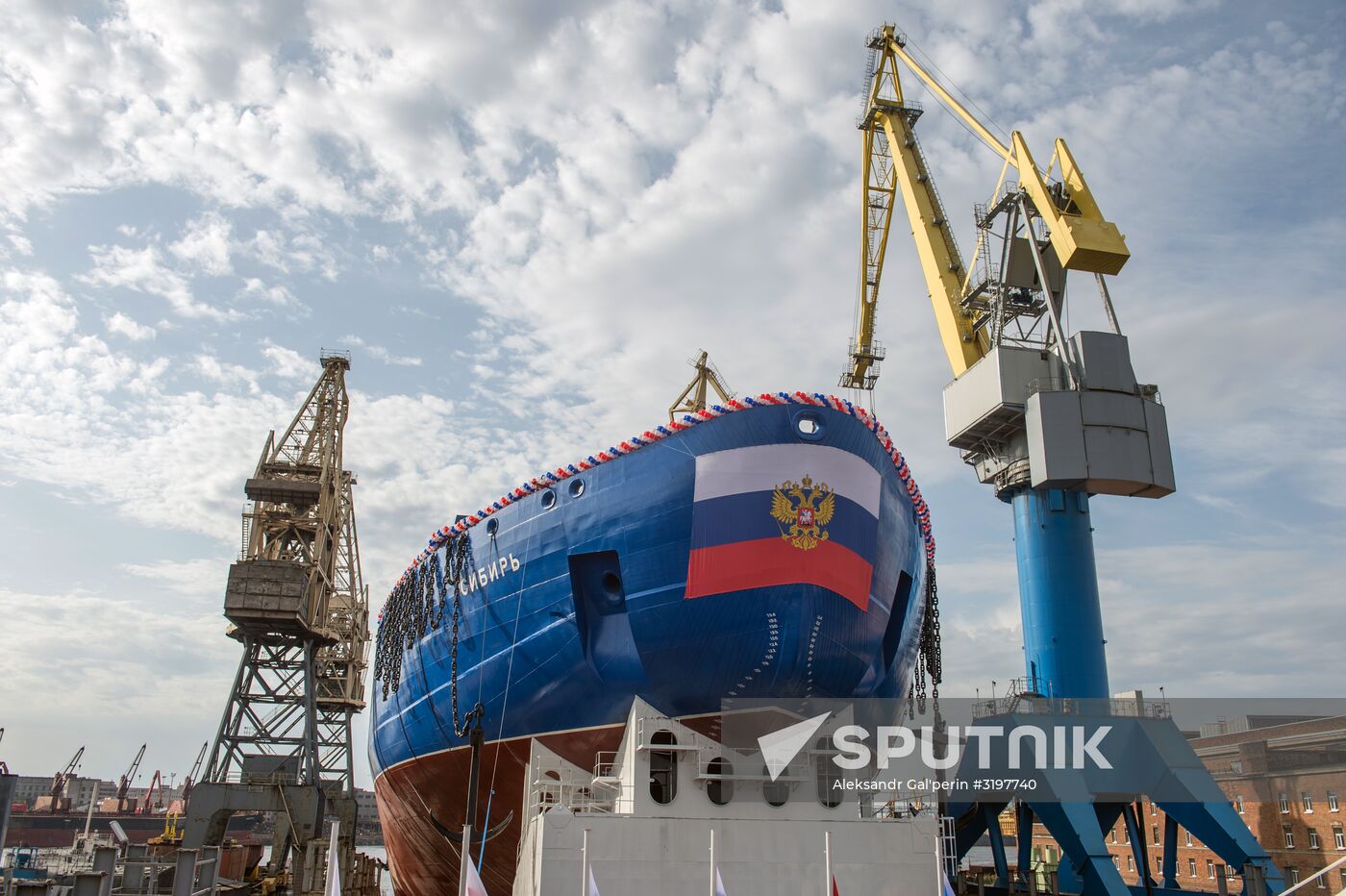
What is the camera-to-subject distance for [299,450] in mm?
38125

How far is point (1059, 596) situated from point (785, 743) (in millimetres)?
12560

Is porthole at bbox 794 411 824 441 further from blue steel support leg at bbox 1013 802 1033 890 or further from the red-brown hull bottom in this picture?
blue steel support leg at bbox 1013 802 1033 890

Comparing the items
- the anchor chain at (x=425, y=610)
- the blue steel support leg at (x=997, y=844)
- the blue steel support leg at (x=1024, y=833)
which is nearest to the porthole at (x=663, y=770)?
the anchor chain at (x=425, y=610)

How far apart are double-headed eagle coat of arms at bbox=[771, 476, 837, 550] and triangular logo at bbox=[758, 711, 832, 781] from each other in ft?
9.43

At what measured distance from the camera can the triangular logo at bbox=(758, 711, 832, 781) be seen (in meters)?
15.3

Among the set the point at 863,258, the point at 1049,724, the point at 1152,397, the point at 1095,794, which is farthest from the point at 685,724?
the point at 863,258

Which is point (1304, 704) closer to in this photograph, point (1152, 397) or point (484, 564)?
point (1152, 397)

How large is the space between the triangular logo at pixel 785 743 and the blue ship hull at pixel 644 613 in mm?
556

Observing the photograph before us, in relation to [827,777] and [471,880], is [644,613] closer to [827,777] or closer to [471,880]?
[827,777]

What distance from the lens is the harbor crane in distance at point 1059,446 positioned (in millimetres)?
21750

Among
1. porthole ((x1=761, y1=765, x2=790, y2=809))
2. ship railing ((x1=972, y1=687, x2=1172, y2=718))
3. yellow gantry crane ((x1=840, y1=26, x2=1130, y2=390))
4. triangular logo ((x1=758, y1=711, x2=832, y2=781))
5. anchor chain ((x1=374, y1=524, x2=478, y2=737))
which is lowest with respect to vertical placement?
porthole ((x1=761, y1=765, x2=790, y2=809))

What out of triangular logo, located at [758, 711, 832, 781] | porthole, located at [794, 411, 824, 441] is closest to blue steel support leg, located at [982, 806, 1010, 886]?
triangular logo, located at [758, 711, 832, 781]

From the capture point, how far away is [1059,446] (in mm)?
24828

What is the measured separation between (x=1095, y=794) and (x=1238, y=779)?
2040 centimetres
